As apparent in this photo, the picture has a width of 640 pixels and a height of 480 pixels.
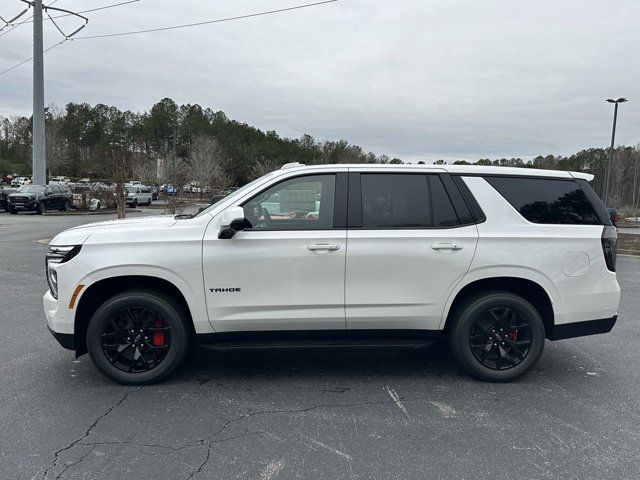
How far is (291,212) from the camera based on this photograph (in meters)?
4.10

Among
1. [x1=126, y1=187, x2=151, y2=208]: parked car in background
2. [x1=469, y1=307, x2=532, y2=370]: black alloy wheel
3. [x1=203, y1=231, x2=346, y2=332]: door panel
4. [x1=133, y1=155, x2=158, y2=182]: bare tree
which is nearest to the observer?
[x1=203, y1=231, x2=346, y2=332]: door panel

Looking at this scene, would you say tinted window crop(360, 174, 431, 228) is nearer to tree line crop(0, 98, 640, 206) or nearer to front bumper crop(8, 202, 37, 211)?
front bumper crop(8, 202, 37, 211)

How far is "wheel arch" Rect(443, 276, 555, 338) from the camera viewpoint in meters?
4.16

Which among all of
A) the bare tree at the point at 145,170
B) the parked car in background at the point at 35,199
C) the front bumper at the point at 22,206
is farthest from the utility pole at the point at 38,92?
the bare tree at the point at 145,170

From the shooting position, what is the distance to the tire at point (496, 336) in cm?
409

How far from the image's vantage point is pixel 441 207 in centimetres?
413

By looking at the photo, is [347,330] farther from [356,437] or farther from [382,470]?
[382,470]

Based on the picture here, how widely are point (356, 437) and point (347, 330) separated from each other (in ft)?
3.29

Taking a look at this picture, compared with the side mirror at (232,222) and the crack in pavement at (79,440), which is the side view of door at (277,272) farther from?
the crack in pavement at (79,440)

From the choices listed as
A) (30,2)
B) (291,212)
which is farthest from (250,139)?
(291,212)

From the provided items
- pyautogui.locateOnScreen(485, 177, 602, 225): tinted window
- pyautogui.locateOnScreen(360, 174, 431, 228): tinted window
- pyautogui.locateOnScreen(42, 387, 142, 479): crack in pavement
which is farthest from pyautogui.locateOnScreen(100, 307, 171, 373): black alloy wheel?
pyautogui.locateOnScreen(485, 177, 602, 225): tinted window

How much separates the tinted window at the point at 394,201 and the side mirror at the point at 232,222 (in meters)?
1.00

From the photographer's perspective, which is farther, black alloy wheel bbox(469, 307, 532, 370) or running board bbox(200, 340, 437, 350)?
black alloy wheel bbox(469, 307, 532, 370)

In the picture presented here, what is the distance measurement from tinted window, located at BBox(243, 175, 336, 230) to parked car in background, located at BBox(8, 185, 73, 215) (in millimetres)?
25661
